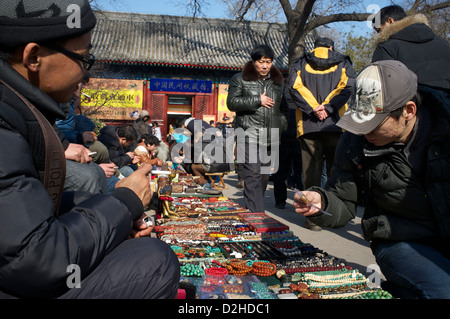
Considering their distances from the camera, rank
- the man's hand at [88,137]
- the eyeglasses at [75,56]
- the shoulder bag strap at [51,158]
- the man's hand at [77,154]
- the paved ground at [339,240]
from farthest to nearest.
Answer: the man's hand at [88,137], the paved ground at [339,240], the man's hand at [77,154], the eyeglasses at [75,56], the shoulder bag strap at [51,158]

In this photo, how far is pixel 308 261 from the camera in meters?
2.76

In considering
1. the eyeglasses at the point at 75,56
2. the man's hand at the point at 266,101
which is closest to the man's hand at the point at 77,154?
the eyeglasses at the point at 75,56

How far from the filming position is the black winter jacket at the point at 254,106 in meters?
4.57

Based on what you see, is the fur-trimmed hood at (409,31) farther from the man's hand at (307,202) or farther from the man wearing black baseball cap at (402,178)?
the man's hand at (307,202)

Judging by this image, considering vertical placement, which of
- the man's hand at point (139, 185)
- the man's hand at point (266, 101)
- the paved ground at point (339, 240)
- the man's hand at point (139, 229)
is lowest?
the paved ground at point (339, 240)

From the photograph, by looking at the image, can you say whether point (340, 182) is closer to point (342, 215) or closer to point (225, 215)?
point (342, 215)

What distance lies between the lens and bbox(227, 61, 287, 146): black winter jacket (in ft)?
15.0

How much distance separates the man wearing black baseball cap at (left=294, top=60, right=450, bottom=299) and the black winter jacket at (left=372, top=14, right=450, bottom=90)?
1.33 metres

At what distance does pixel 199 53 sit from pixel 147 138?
12689 mm

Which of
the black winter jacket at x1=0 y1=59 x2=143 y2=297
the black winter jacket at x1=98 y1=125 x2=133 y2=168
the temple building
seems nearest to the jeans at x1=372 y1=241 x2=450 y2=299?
the black winter jacket at x1=0 y1=59 x2=143 y2=297

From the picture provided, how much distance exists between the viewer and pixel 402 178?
2.03 metres

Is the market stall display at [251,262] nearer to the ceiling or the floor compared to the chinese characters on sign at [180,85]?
nearer to the floor

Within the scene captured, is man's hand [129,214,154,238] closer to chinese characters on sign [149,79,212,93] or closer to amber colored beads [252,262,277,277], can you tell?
amber colored beads [252,262,277,277]

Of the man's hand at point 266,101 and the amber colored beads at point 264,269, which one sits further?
the man's hand at point 266,101
